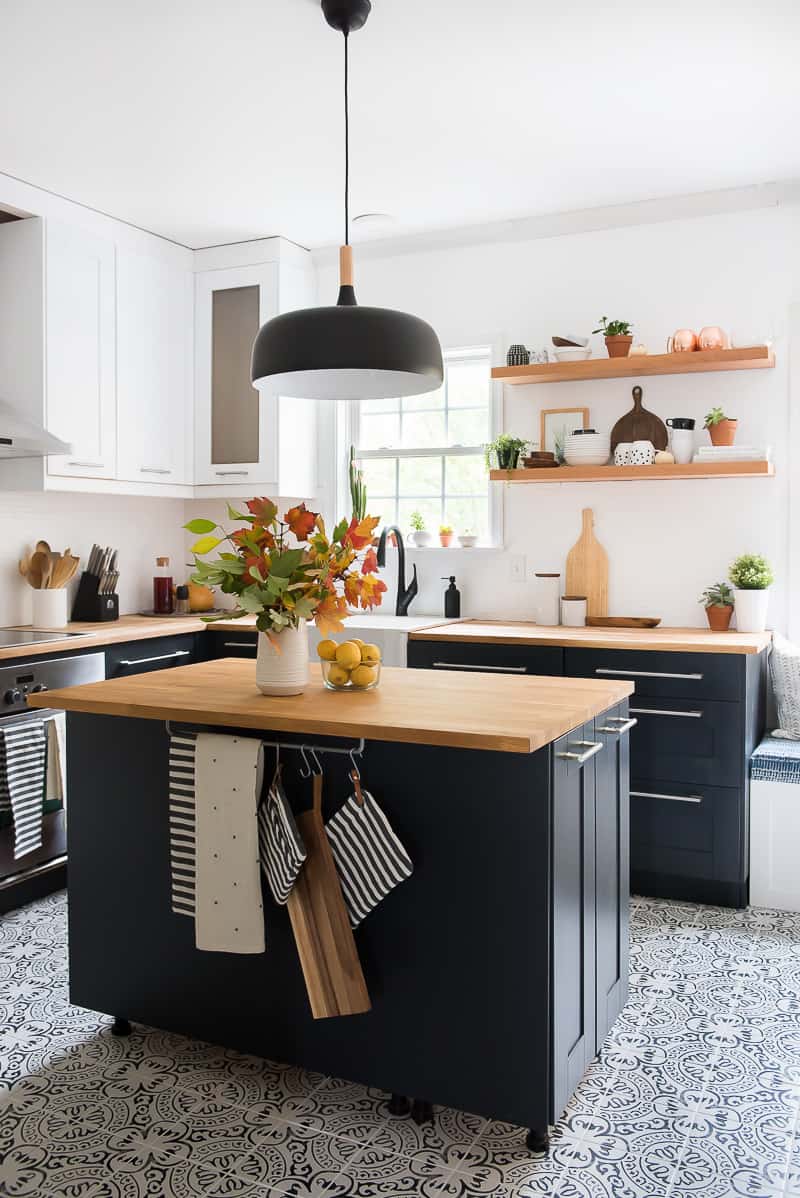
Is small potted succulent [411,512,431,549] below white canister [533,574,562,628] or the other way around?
the other way around

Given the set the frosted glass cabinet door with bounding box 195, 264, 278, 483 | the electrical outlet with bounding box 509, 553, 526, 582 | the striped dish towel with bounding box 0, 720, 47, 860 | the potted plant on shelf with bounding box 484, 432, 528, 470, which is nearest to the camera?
the striped dish towel with bounding box 0, 720, 47, 860

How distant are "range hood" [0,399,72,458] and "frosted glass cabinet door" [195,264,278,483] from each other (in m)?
1.05

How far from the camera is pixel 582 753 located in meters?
2.21

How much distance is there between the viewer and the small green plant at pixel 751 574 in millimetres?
3965

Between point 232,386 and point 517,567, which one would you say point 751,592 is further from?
point 232,386

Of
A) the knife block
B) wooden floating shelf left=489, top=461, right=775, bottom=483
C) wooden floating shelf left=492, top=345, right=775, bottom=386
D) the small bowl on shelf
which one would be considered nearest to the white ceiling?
wooden floating shelf left=492, top=345, right=775, bottom=386

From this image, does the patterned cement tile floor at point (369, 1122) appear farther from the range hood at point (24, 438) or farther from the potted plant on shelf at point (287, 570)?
the range hood at point (24, 438)

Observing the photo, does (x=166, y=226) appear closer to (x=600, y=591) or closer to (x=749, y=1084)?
(x=600, y=591)

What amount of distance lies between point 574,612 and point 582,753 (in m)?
2.19

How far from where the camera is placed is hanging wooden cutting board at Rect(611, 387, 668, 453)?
4.32 m

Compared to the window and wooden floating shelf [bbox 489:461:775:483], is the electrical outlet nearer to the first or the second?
the window

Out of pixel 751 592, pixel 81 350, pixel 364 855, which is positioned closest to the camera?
pixel 364 855

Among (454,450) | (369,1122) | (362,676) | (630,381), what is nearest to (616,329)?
(630,381)

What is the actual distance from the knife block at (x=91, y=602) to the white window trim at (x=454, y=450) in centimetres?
127
